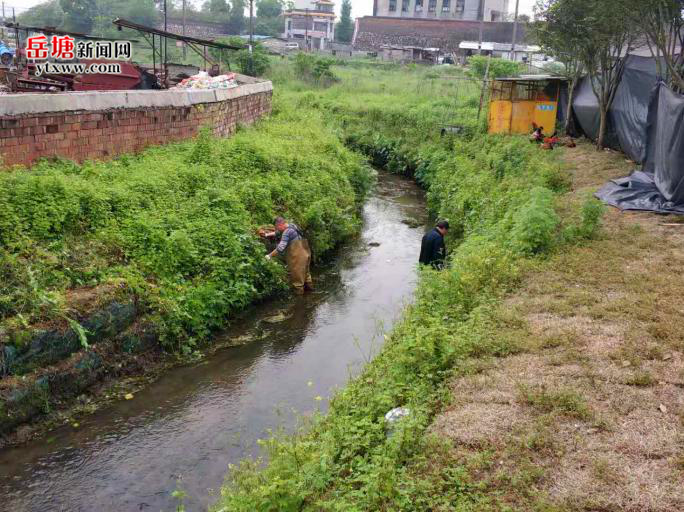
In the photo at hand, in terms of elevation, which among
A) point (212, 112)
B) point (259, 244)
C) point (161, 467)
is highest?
point (212, 112)

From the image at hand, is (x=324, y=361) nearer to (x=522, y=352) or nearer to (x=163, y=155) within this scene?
(x=522, y=352)

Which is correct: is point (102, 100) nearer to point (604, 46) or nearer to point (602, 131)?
point (604, 46)

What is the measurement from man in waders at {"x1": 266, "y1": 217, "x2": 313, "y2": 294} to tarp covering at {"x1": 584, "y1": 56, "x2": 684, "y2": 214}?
18.4ft

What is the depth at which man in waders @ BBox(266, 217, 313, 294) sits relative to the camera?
10883mm

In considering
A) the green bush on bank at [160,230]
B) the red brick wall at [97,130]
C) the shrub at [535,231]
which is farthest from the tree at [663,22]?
the red brick wall at [97,130]

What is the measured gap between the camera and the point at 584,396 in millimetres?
5375

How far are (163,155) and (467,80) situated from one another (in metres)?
25.6

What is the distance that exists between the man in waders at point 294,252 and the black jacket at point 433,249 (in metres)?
2.17

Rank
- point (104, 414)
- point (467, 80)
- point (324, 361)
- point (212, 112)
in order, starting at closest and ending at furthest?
point (104, 414)
point (324, 361)
point (212, 112)
point (467, 80)

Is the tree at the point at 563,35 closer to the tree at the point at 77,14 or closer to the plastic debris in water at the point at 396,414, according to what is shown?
the plastic debris in water at the point at 396,414

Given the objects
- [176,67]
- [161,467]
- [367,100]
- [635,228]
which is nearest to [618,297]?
[635,228]

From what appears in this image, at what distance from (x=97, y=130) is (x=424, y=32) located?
170ft

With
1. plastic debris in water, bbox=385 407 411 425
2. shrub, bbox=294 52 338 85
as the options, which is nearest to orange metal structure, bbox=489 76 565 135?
plastic debris in water, bbox=385 407 411 425

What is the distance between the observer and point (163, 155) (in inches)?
482
